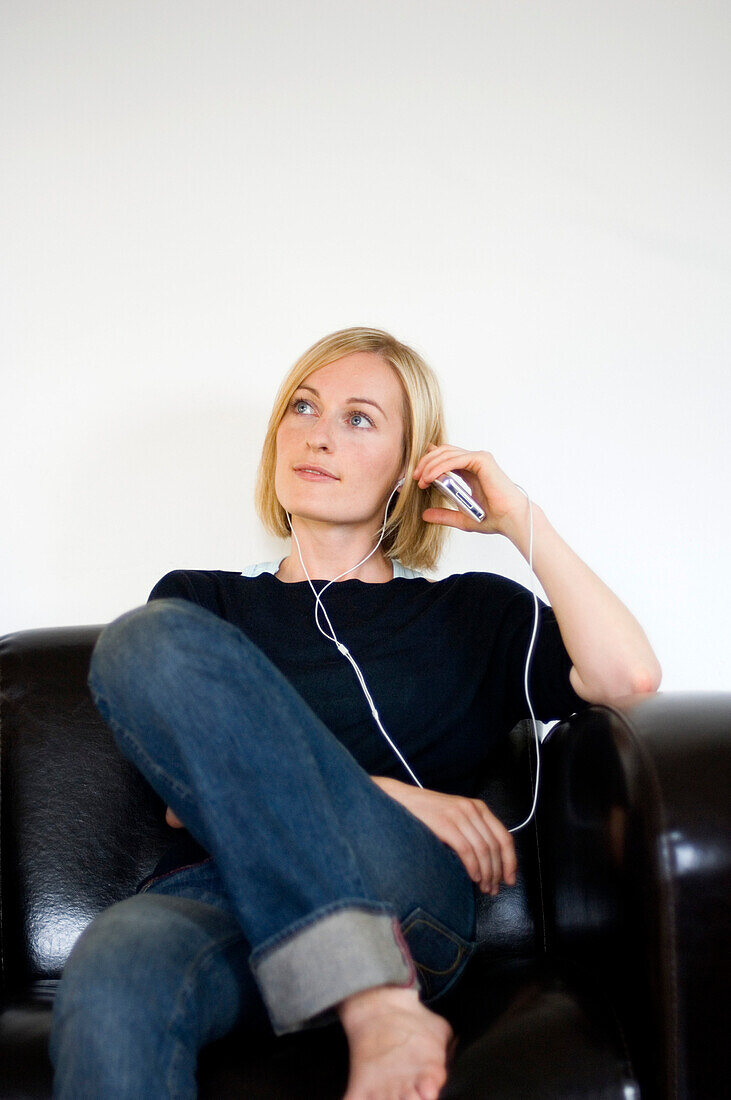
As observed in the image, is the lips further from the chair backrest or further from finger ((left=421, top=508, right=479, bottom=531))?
the chair backrest

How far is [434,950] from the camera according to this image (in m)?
1.01

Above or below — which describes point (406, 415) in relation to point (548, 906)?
above

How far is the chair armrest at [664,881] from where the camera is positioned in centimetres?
85

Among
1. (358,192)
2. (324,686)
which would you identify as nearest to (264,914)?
(324,686)

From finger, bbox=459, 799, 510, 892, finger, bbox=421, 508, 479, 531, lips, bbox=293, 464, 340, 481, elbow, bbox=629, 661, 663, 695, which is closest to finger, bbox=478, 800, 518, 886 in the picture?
finger, bbox=459, 799, 510, 892

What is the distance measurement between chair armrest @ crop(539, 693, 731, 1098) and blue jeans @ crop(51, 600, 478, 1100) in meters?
0.18

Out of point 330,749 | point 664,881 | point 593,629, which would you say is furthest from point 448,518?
point 664,881

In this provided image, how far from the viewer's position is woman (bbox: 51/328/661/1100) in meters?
0.82

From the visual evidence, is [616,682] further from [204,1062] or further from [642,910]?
[204,1062]

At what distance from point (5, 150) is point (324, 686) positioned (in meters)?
1.32

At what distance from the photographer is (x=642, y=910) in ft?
2.93

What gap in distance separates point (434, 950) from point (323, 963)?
230 millimetres

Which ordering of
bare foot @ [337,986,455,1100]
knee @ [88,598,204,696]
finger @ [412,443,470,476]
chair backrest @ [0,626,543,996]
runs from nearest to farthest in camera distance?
bare foot @ [337,986,455,1100] → knee @ [88,598,204,696] → chair backrest @ [0,626,543,996] → finger @ [412,443,470,476]

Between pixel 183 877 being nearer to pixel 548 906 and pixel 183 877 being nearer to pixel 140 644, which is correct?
pixel 140 644
